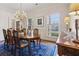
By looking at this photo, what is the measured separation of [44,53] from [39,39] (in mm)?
237

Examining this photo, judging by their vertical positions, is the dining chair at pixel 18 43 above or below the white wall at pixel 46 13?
below

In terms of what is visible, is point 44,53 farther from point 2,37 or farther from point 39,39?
point 2,37

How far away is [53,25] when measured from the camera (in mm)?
1988

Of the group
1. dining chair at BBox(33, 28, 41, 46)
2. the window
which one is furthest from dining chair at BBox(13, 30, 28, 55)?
the window

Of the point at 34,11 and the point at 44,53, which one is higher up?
the point at 34,11

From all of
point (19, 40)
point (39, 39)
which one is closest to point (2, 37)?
point (19, 40)

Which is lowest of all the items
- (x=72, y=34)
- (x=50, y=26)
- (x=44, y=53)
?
(x=44, y=53)

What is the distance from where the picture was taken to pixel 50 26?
78.5 inches

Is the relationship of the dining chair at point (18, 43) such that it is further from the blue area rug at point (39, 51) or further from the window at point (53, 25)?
the window at point (53, 25)

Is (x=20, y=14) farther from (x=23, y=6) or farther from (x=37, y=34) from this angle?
(x=37, y=34)

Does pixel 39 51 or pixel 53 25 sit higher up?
pixel 53 25

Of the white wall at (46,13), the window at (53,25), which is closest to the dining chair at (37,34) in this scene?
the white wall at (46,13)

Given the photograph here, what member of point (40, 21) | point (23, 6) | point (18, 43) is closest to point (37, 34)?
point (40, 21)

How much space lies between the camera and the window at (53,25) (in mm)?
1958
